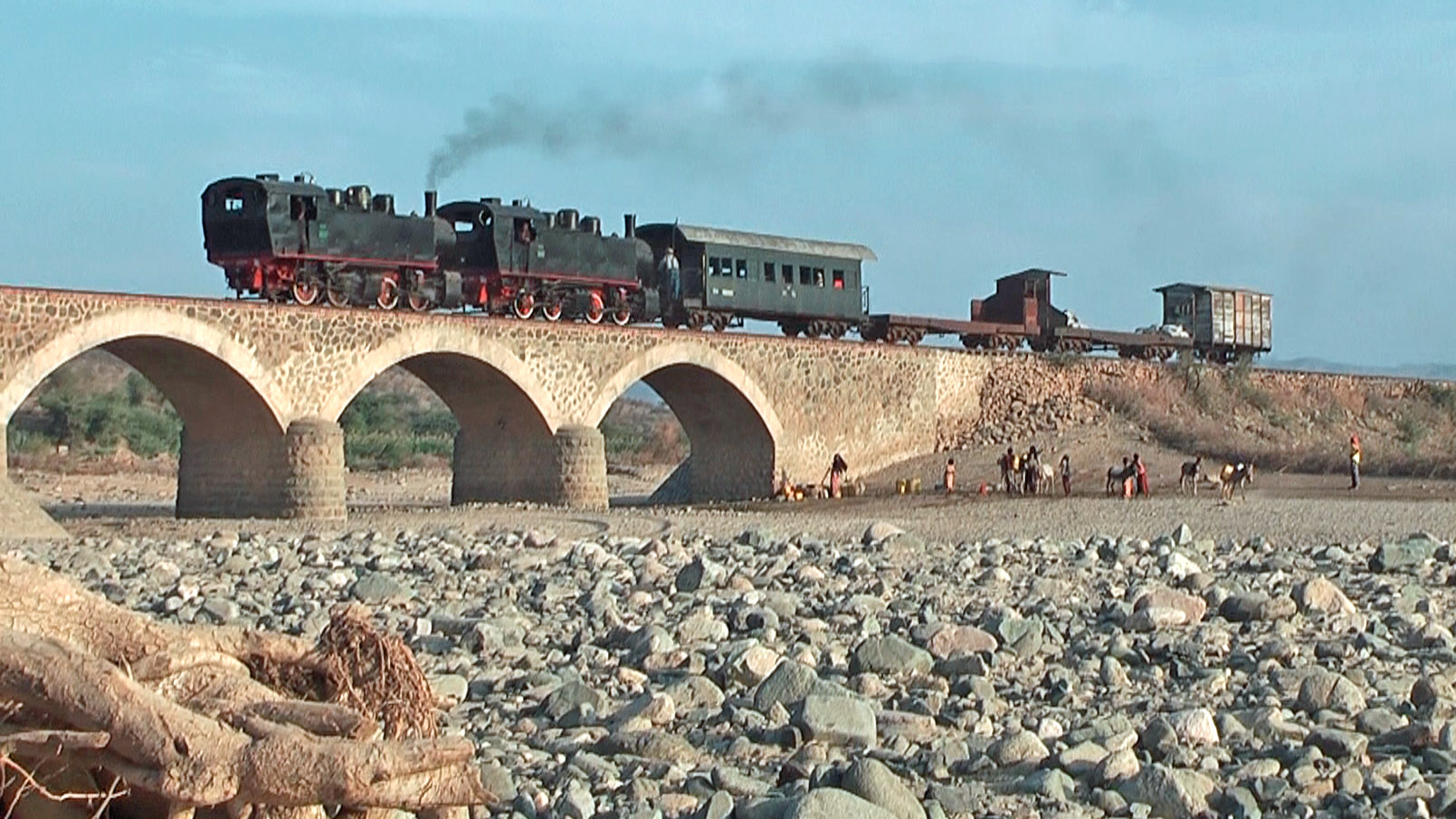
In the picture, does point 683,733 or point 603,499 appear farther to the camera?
point 603,499

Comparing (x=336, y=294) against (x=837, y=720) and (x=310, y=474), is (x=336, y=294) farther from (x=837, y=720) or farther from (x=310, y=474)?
(x=837, y=720)

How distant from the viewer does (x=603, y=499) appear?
28703 millimetres

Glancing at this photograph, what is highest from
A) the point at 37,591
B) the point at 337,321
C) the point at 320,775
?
the point at 337,321

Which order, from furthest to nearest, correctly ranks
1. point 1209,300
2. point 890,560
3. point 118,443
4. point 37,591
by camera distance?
point 118,443
point 1209,300
point 890,560
point 37,591

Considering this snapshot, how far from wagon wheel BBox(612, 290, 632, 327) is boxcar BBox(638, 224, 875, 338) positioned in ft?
4.42

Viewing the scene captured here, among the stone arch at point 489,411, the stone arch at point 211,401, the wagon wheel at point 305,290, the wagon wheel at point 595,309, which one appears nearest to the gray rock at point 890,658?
the stone arch at point 211,401

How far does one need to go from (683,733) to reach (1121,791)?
208cm

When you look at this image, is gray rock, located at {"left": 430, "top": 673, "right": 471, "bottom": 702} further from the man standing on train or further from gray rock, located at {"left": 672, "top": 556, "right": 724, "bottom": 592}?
the man standing on train

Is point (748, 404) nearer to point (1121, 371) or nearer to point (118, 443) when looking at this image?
point (1121, 371)

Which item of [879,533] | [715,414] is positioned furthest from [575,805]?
[715,414]

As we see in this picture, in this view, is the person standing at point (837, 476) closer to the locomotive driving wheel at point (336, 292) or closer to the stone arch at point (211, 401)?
the locomotive driving wheel at point (336, 292)

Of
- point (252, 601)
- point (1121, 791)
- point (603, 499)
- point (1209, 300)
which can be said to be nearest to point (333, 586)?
point (252, 601)

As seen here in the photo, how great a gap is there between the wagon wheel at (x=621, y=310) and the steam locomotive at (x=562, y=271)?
3 cm

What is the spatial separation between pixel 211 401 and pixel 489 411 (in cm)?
530
